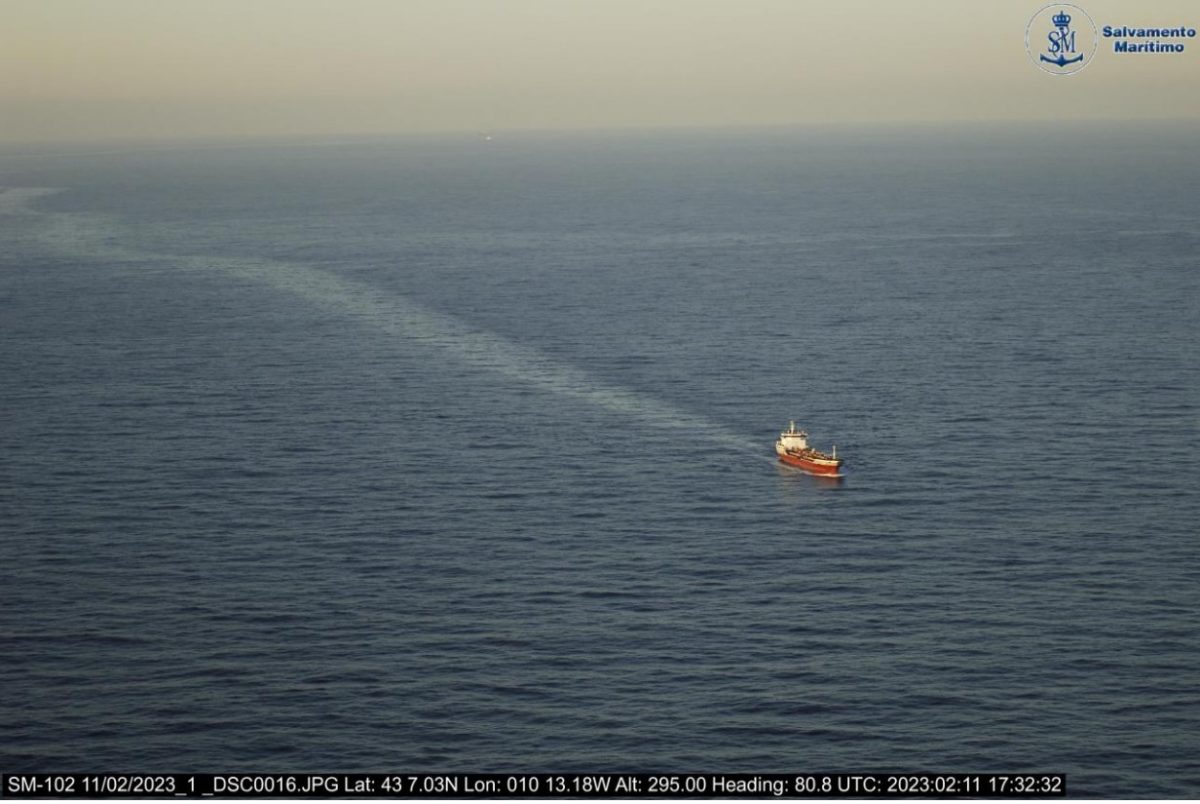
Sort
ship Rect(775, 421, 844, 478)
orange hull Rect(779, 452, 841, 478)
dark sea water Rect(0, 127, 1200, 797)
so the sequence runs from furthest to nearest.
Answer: ship Rect(775, 421, 844, 478) < orange hull Rect(779, 452, 841, 478) < dark sea water Rect(0, 127, 1200, 797)

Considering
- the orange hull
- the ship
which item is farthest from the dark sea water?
the ship

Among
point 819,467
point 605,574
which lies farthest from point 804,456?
point 605,574

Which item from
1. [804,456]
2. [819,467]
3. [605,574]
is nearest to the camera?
[605,574]

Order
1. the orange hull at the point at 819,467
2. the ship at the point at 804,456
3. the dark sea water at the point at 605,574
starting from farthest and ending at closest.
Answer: the ship at the point at 804,456 → the orange hull at the point at 819,467 → the dark sea water at the point at 605,574

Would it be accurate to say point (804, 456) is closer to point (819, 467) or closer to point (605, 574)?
point (819, 467)

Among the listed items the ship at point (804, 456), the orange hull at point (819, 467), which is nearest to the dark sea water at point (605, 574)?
the orange hull at point (819, 467)

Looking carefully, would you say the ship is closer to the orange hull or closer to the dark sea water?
the orange hull

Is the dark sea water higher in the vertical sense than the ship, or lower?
lower

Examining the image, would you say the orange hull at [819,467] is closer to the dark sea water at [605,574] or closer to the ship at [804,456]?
the ship at [804,456]
